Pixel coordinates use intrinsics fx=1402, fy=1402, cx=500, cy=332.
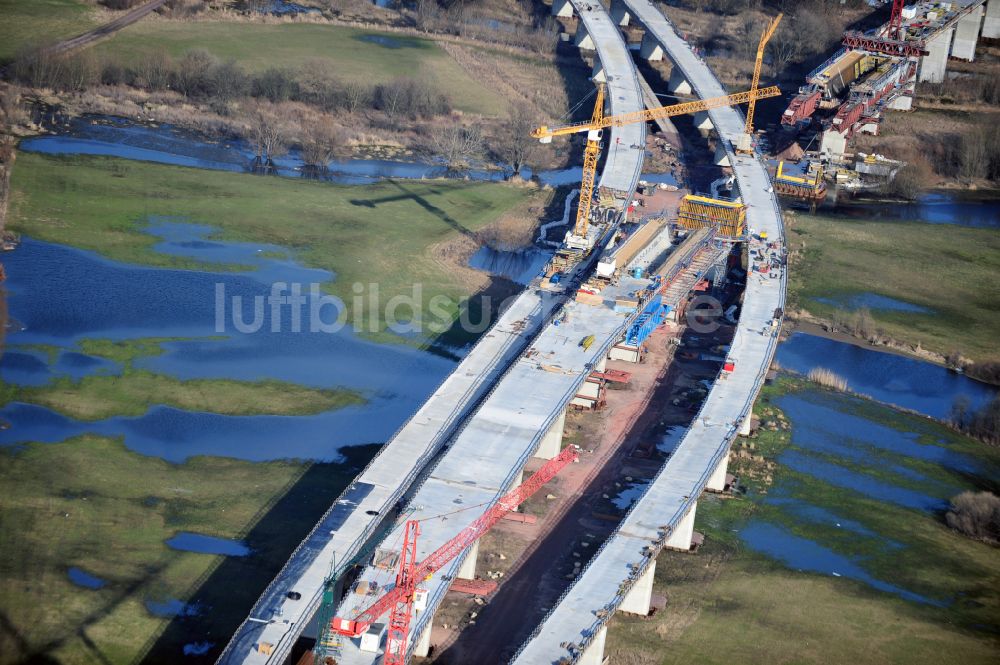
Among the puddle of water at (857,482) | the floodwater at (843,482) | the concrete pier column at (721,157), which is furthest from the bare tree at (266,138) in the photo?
the puddle of water at (857,482)

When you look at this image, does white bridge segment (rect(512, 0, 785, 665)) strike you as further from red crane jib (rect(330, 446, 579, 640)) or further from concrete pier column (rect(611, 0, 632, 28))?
concrete pier column (rect(611, 0, 632, 28))

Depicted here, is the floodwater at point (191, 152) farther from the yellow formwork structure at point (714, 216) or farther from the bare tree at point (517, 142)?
the yellow formwork structure at point (714, 216)

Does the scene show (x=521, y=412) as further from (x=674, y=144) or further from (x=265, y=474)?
(x=674, y=144)

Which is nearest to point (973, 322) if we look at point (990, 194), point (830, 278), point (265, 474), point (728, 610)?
point (830, 278)

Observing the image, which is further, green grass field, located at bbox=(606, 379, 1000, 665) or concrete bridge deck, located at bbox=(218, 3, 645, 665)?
green grass field, located at bbox=(606, 379, 1000, 665)

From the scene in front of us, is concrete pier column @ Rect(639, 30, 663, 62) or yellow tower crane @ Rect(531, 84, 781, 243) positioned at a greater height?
concrete pier column @ Rect(639, 30, 663, 62)

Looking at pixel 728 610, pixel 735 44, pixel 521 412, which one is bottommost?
pixel 728 610

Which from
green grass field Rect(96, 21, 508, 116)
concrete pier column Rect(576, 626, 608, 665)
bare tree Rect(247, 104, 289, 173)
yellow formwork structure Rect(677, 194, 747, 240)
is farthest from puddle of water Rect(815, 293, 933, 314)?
concrete pier column Rect(576, 626, 608, 665)
